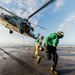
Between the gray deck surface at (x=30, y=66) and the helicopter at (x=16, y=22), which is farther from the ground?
the helicopter at (x=16, y=22)

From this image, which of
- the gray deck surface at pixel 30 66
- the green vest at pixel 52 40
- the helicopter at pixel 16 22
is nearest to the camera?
the green vest at pixel 52 40

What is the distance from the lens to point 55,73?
628 cm

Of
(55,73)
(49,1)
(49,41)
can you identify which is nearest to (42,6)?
(49,1)

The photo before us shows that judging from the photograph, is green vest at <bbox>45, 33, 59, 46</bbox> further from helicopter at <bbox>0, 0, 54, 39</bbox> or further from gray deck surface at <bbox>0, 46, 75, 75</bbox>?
helicopter at <bbox>0, 0, 54, 39</bbox>

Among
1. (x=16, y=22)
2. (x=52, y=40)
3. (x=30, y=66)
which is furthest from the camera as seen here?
(x=16, y=22)

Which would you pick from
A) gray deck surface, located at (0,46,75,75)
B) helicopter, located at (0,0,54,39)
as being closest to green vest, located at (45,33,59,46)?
gray deck surface, located at (0,46,75,75)

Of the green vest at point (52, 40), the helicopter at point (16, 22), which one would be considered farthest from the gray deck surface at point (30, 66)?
the helicopter at point (16, 22)

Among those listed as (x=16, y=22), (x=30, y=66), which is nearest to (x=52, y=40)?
(x=30, y=66)

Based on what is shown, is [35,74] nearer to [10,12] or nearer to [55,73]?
[55,73]

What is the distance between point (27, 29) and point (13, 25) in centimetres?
234

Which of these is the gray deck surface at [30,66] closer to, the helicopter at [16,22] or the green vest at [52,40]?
the green vest at [52,40]

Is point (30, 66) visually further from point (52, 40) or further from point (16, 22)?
point (16, 22)

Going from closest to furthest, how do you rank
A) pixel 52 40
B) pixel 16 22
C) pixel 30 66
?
pixel 52 40
pixel 30 66
pixel 16 22

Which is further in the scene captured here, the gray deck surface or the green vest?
the gray deck surface
